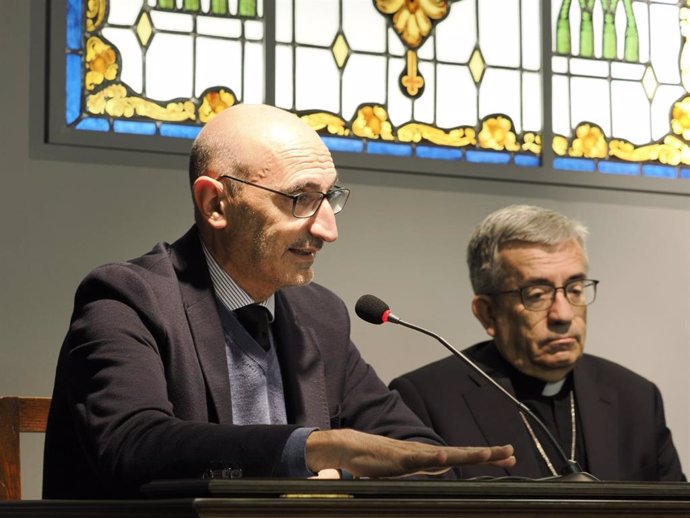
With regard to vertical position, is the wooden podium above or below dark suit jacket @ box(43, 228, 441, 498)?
below

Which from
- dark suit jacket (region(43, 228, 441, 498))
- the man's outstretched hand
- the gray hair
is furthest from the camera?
the gray hair

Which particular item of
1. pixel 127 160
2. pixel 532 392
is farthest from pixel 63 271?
pixel 532 392

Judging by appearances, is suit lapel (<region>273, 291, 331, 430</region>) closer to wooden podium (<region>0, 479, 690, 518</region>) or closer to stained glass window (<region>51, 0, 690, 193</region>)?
wooden podium (<region>0, 479, 690, 518</region>)

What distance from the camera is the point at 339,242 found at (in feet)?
17.4

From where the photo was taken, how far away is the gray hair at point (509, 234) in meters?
4.43

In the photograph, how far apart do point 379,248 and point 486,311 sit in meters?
0.95

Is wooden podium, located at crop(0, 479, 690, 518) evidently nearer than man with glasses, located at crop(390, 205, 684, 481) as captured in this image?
Yes

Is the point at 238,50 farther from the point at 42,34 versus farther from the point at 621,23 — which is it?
the point at 621,23

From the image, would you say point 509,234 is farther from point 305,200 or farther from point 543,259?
point 305,200

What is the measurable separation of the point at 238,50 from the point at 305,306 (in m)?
2.16

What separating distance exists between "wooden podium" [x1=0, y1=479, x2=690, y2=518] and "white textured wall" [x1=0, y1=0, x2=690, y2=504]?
258 centimetres

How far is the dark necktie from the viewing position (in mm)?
3174

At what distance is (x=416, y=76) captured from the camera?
222 inches

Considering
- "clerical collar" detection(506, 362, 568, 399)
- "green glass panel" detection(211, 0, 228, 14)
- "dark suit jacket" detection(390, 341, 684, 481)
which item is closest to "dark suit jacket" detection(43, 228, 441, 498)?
"dark suit jacket" detection(390, 341, 684, 481)
